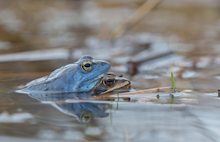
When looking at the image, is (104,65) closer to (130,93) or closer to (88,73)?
(88,73)

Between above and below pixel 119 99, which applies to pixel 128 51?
above

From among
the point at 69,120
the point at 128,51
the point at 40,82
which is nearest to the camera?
the point at 69,120

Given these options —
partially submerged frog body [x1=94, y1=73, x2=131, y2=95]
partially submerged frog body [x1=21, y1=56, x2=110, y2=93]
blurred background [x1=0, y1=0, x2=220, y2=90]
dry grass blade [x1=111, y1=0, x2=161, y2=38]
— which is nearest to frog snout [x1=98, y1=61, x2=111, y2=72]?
partially submerged frog body [x1=21, y1=56, x2=110, y2=93]

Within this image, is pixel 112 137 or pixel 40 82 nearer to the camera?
pixel 112 137

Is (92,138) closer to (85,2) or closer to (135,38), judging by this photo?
(135,38)

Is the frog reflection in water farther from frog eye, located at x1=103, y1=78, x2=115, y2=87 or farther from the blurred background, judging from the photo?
the blurred background

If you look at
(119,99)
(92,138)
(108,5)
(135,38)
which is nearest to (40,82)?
(119,99)
